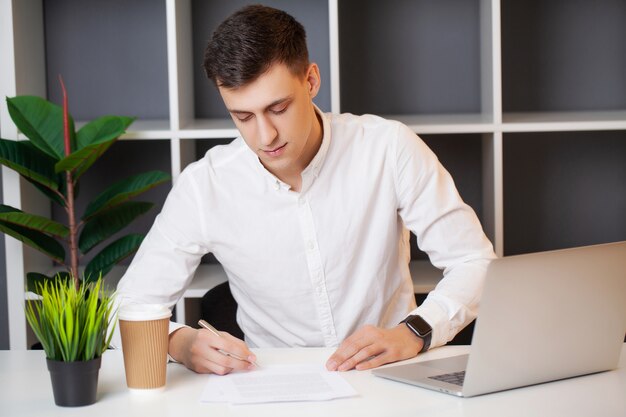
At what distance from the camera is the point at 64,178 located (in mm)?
2547

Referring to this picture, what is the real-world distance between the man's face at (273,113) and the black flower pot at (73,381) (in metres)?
0.59

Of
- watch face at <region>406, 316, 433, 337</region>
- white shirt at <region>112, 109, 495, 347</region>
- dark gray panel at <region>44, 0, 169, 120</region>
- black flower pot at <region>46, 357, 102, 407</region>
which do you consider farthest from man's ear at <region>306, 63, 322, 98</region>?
dark gray panel at <region>44, 0, 169, 120</region>

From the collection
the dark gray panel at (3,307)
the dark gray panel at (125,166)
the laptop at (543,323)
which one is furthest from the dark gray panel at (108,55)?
the laptop at (543,323)

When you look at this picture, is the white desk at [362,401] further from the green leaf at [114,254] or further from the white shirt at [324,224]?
Result: the green leaf at [114,254]

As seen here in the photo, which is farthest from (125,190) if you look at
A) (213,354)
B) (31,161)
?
(213,354)

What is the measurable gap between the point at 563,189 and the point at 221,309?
1.45 m

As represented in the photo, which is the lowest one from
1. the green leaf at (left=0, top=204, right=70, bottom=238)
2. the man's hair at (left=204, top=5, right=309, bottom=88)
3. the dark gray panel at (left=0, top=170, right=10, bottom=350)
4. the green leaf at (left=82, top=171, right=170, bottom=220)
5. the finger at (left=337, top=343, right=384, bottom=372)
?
the dark gray panel at (left=0, top=170, right=10, bottom=350)

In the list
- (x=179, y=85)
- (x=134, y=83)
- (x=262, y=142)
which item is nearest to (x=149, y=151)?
(x=134, y=83)

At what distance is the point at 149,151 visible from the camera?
3045 mm

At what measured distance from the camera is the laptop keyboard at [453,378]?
4.58 ft

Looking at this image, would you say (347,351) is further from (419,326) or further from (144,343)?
(144,343)

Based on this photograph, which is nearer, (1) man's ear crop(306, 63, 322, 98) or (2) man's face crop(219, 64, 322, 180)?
(2) man's face crop(219, 64, 322, 180)

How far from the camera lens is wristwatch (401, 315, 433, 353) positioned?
163cm

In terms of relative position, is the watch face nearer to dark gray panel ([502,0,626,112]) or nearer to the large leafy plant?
the large leafy plant
